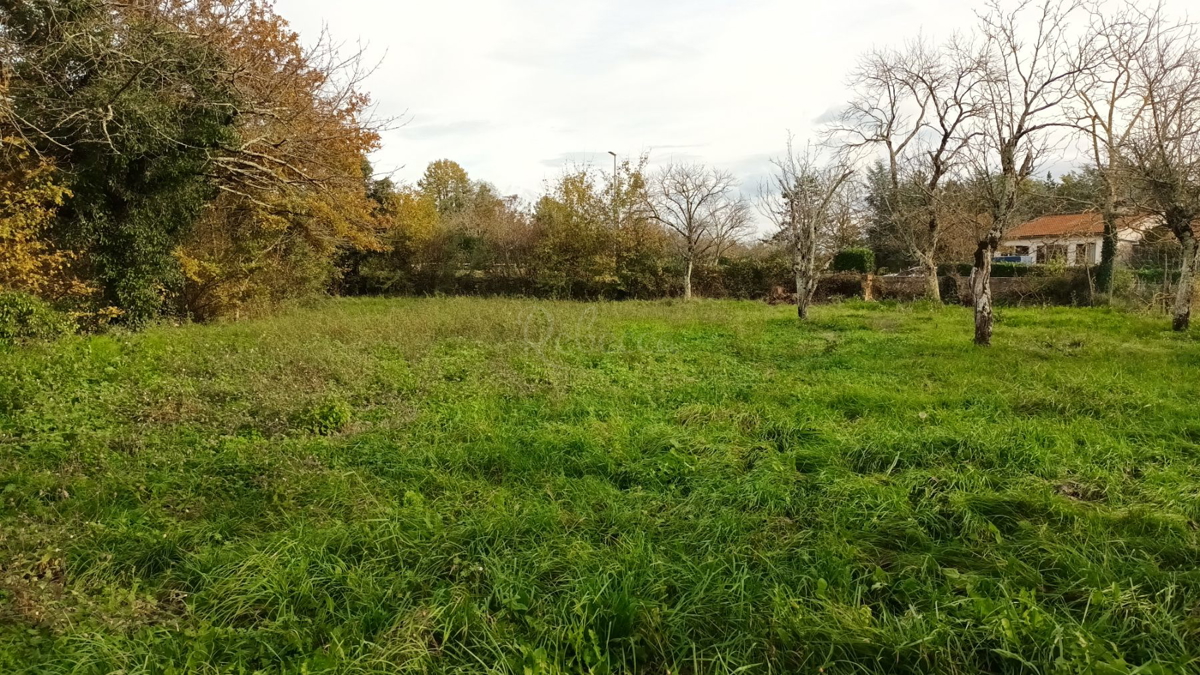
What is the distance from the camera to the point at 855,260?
2272 centimetres

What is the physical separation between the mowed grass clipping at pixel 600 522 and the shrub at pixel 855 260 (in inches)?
601

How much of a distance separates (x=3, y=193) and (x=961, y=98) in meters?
21.1

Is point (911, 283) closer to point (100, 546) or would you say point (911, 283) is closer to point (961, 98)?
point (961, 98)

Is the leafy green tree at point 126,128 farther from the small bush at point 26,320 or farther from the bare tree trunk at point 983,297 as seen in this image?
the bare tree trunk at point 983,297

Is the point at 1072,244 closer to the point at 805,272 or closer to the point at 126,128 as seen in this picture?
the point at 805,272

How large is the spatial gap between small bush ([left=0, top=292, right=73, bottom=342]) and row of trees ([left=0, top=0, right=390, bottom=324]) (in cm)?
92

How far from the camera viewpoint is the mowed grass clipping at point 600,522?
8.38 ft

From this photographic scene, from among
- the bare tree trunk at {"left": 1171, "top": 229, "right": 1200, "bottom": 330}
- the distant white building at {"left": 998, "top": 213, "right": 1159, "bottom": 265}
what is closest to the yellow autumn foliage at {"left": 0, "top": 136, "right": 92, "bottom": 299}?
the bare tree trunk at {"left": 1171, "top": 229, "right": 1200, "bottom": 330}

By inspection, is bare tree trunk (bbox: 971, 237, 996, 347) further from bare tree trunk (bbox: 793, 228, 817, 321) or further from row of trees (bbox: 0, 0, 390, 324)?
row of trees (bbox: 0, 0, 390, 324)

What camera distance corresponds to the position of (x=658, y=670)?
8.29 ft

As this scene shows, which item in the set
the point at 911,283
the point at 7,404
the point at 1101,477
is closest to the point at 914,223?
the point at 911,283

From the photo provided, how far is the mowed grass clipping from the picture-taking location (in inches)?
101

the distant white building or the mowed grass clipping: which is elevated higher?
the distant white building

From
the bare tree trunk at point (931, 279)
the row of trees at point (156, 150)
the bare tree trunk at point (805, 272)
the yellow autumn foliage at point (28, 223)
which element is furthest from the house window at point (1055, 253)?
the yellow autumn foliage at point (28, 223)
